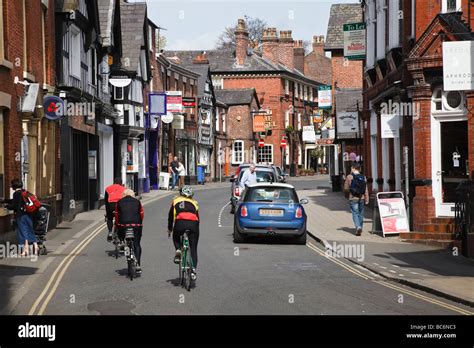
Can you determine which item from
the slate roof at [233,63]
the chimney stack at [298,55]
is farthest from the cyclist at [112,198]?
the chimney stack at [298,55]

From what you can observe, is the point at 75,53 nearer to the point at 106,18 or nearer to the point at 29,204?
the point at 106,18

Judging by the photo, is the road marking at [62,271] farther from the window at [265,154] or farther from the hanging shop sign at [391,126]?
the window at [265,154]

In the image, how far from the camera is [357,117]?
3719 cm

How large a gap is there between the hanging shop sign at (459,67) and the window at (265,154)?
6365cm

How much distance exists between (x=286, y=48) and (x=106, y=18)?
5221cm

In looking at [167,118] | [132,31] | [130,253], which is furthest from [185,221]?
[167,118]

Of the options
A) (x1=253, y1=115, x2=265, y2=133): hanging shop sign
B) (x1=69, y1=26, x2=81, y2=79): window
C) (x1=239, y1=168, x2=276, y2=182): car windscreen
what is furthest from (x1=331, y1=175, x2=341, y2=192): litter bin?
(x1=253, y1=115, x2=265, y2=133): hanging shop sign

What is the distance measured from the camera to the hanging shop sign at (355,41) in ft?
103

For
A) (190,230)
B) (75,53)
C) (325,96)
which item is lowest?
(190,230)

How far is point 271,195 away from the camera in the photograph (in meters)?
20.7

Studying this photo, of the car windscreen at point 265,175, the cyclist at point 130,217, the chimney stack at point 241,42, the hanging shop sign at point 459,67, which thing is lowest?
the cyclist at point 130,217

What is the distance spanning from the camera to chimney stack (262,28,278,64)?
84.3 m

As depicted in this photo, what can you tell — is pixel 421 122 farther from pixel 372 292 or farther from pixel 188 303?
pixel 188 303
